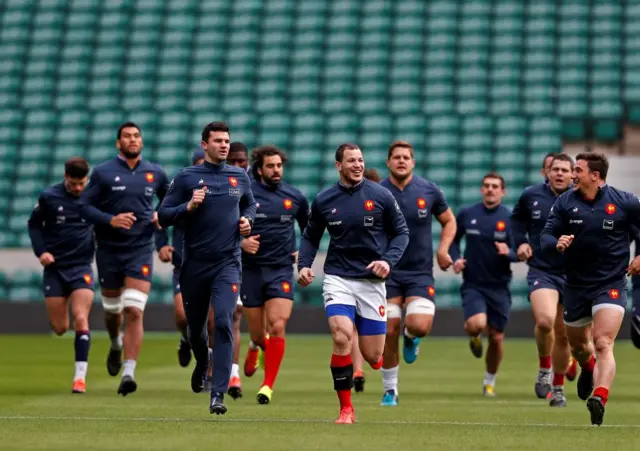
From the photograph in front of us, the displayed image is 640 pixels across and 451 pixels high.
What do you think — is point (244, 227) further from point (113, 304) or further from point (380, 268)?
point (113, 304)

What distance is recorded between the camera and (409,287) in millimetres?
13688

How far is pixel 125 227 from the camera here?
544 inches

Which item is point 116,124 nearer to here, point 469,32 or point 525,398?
point 469,32

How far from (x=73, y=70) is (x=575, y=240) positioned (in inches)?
909

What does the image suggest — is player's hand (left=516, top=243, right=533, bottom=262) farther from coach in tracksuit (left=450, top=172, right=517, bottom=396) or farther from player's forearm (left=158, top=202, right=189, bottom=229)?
player's forearm (left=158, top=202, right=189, bottom=229)

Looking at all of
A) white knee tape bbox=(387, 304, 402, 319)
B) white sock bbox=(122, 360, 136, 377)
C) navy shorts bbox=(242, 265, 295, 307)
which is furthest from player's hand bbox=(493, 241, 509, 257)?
white sock bbox=(122, 360, 136, 377)

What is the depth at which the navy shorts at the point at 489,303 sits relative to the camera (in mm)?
15367

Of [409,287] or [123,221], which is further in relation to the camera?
[123,221]

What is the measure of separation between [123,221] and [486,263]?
4233 mm

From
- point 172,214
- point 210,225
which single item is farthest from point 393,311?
point 172,214

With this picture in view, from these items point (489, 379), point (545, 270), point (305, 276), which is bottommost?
point (489, 379)

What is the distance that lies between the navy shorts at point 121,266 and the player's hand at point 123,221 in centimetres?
58

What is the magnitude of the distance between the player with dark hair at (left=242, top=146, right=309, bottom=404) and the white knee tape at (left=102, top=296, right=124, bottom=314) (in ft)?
5.59

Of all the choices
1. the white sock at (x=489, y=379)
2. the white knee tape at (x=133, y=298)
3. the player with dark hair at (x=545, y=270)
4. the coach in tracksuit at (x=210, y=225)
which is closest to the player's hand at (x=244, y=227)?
the coach in tracksuit at (x=210, y=225)
